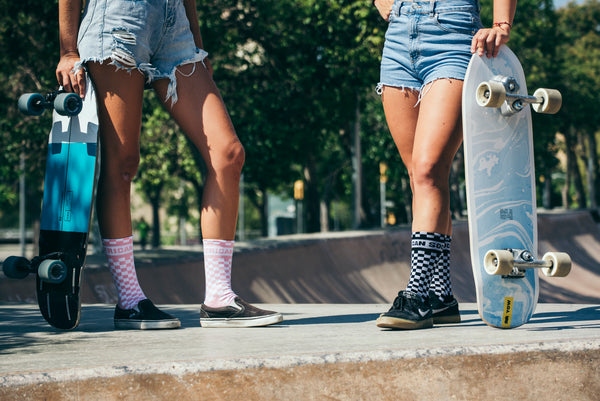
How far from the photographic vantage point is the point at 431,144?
3238 mm

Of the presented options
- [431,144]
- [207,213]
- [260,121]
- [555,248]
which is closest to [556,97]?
[431,144]

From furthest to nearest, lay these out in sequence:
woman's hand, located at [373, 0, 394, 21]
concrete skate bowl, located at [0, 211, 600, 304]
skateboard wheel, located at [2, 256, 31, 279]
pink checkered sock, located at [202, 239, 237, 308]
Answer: concrete skate bowl, located at [0, 211, 600, 304] < woman's hand, located at [373, 0, 394, 21] < pink checkered sock, located at [202, 239, 237, 308] < skateboard wheel, located at [2, 256, 31, 279]

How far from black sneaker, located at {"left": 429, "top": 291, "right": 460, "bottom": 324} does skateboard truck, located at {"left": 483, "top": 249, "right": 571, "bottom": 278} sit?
46cm

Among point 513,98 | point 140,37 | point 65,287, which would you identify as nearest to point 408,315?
point 513,98

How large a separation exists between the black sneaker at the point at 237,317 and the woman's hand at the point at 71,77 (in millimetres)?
1221

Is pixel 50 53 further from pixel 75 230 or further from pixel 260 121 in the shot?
pixel 75 230

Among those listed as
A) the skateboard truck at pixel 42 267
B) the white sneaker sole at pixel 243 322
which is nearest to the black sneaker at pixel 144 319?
the white sneaker sole at pixel 243 322

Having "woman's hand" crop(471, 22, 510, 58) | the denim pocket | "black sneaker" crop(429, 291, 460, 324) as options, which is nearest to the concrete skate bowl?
"black sneaker" crop(429, 291, 460, 324)

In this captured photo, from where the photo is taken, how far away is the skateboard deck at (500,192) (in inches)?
119

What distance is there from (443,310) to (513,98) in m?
1.07

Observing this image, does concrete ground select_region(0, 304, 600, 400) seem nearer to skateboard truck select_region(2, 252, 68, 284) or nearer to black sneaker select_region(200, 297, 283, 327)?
skateboard truck select_region(2, 252, 68, 284)

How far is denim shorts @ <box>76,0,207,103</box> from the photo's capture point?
3.29 meters

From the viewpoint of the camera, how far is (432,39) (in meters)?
3.36

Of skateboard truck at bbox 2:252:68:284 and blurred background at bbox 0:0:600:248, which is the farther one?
blurred background at bbox 0:0:600:248
